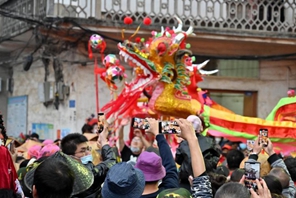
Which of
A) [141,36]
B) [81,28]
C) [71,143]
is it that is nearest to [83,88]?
A: [81,28]

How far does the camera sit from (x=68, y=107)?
37.4 feet

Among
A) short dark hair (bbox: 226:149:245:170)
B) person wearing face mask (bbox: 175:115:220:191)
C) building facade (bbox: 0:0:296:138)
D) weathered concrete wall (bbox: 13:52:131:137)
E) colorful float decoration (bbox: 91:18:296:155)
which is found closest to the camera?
person wearing face mask (bbox: 175:115:220:191)

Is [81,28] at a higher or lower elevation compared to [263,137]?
higher

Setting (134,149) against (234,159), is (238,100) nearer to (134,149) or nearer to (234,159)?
(134,149)

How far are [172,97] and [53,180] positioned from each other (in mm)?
5757

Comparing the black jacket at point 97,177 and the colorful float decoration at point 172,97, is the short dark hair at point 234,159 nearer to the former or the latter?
the colorful float decoration at point 172,97

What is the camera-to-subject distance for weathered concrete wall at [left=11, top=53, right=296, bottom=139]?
11289mm

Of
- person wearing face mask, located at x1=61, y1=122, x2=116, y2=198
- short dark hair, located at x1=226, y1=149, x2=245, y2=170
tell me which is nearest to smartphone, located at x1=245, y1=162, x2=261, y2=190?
person wearing face mask, located at x1=61, y1=122, x2=116, y2=198

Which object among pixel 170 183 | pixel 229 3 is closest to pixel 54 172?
pixel 170 183

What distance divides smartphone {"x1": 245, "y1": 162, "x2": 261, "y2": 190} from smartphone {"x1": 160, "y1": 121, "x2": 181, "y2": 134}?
0.54 m

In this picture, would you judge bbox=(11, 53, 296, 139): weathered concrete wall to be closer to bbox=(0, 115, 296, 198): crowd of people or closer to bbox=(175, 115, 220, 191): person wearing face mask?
bbox=(0, 115, 296, 198): crowd of people

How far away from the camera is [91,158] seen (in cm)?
435

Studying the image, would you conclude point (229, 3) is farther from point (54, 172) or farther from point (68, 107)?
point (54, 172)

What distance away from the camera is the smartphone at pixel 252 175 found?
3.01 metres
